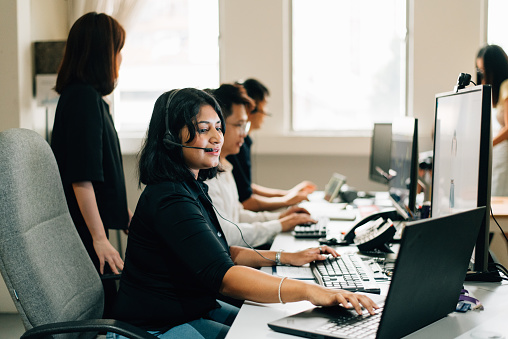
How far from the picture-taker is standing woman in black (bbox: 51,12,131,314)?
6.92 feet

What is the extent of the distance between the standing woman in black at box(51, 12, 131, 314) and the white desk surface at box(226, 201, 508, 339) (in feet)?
2.98

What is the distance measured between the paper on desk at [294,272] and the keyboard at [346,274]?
0.06 feet

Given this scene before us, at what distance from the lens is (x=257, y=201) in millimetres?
3402

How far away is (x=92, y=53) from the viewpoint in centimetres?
220

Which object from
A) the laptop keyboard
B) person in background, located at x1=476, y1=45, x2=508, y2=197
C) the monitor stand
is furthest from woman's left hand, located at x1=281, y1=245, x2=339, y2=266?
person in background, located at x1=476, y1=45, x2=508, y2=197

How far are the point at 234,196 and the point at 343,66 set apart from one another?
2323 millimetres

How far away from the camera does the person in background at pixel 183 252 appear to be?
132 centimetres

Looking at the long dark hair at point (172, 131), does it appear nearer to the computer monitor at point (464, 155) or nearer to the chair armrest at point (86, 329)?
the chair armrest at point (86, 329)

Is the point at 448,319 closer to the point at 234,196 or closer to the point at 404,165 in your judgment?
the point at 404,165

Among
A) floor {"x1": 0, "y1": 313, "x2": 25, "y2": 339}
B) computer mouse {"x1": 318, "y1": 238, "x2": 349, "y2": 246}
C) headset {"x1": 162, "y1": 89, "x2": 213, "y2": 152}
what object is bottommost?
floor {"x1": 0, "y1": 313, "x2": 25, "y2": 339}

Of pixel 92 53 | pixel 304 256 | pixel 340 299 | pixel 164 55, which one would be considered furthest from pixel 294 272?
pixel 164 55

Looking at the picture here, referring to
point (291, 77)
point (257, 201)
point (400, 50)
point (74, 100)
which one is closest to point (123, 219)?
point (74, 100)

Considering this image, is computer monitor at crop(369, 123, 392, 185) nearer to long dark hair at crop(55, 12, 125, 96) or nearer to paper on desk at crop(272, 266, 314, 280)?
paper on desk at crop(272, 266, 314, 280)

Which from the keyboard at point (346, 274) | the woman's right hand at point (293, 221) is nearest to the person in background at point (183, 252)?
the keyboard at point (346, 274)
